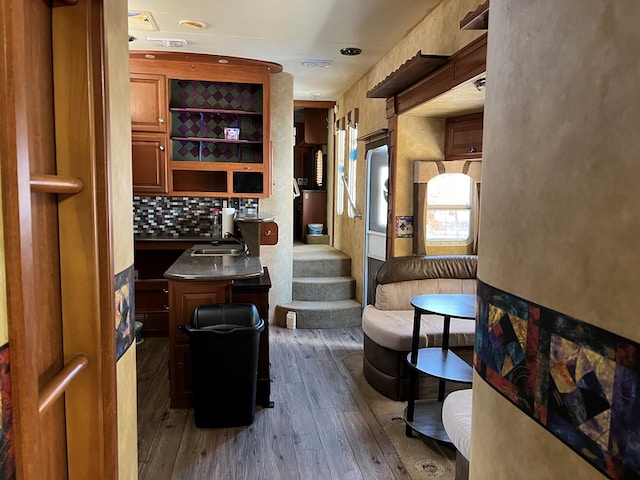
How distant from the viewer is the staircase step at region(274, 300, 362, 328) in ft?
16.9

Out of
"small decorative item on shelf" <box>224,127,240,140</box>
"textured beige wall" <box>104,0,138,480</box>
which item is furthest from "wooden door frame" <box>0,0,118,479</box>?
"small decorative item on shelf" <box>224,127,240,140</box>

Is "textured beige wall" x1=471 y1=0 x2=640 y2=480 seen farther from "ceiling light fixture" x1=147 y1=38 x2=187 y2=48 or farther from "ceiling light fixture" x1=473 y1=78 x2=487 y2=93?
"ceiling light fixture" x1=147 y1=38 x2=187 y2=48

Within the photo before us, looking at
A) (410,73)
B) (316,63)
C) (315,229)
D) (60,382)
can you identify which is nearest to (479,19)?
(410,73)

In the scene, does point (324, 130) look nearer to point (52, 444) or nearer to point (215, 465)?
point (215, 465)

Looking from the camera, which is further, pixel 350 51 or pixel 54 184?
pixel 350 51

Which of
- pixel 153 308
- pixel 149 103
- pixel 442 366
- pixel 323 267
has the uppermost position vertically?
pixel 149 103

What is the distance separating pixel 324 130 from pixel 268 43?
3.51 metres

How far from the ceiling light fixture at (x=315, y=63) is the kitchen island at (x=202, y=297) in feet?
7.55

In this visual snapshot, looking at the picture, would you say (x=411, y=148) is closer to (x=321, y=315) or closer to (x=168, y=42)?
(x=321, y=315)

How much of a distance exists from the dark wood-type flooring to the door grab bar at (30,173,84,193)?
73.8 inches

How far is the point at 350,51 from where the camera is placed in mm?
4297

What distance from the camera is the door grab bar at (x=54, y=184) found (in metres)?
0.96

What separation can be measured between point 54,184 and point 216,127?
163 inches

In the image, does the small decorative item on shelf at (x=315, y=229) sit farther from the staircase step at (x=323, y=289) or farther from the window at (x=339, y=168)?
the staircase step at (x=323, y=289)
